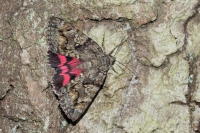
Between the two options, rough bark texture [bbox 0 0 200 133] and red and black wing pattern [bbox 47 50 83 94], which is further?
red and black wing pattern [bbox 47 50 83 94]

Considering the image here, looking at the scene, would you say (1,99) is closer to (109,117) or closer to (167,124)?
(109,117)

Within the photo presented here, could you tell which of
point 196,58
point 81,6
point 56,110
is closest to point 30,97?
point 56,110

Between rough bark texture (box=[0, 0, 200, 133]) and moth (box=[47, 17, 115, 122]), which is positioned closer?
rough bark texture (box=[0, 0, 200, 133])

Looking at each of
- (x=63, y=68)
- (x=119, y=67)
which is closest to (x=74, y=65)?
(x=63, y=68)

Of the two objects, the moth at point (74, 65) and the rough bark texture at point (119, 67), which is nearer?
the rough bark texture at point (119, 67)
